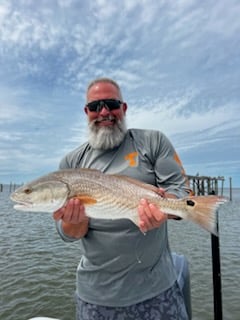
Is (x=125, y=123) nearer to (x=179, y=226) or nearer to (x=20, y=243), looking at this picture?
(x=20, y=243)

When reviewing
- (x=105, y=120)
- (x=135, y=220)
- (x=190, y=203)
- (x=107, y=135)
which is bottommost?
(x=135, y=220)

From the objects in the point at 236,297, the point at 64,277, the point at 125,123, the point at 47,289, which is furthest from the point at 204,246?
the point at 125,123

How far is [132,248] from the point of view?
2.45m

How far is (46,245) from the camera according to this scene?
41.0ft

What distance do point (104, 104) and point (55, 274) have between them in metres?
7.45

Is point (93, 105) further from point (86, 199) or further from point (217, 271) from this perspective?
point (217, 271)

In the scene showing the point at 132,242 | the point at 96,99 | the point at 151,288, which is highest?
the point at 96,99

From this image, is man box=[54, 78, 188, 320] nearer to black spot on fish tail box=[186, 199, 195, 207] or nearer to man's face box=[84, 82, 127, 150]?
man's face box=[84, 82, 127, 150]

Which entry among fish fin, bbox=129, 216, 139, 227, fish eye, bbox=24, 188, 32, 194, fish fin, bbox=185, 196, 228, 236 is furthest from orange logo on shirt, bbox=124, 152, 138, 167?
fish eye, bbox=24, 188, 32, 194

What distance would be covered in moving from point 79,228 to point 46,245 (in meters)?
10.8

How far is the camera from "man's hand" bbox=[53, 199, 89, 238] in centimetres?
236

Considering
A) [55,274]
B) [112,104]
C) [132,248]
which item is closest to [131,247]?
[132,248]

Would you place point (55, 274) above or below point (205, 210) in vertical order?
below

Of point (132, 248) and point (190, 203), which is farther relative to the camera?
point (132, 248)
